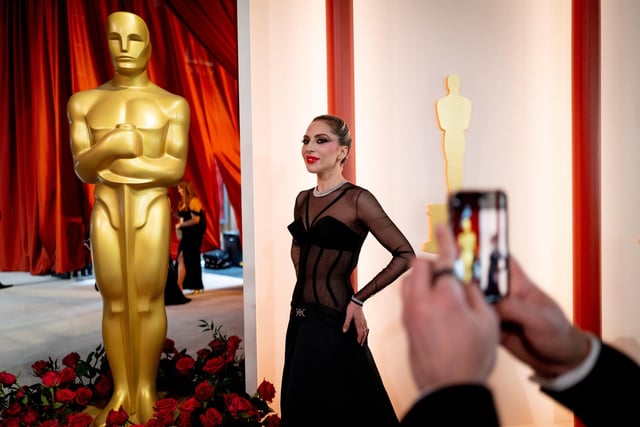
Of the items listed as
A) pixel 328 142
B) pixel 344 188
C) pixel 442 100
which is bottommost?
pixel 344 188

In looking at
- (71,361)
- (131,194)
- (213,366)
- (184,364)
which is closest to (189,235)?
(71,361)

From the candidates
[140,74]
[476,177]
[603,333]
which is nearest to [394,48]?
[476,177]

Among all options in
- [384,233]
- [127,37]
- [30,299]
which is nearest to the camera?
[384,233]

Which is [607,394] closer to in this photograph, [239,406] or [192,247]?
[239,406]

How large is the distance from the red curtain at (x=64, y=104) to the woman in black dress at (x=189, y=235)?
1.05 ft

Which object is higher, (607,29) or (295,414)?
(607,29)

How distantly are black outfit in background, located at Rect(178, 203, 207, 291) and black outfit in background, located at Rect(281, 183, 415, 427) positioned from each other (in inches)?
169

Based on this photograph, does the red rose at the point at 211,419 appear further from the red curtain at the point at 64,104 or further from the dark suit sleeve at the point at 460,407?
the red curtain at the point at 64,104

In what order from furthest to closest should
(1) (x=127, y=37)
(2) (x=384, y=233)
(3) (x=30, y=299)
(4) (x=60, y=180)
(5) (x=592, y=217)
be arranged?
(3) (x=30, y=299) → (4) (x=60, y=180) → (5) (x=592, y=217) → (1) (x=127, y=37) → (2) (x=384, y=233)

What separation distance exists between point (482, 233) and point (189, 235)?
5874mm

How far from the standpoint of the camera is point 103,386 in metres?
2.89

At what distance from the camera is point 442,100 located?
2.70m

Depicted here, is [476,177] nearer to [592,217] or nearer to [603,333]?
[592,217]

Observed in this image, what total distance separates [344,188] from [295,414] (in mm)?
889
